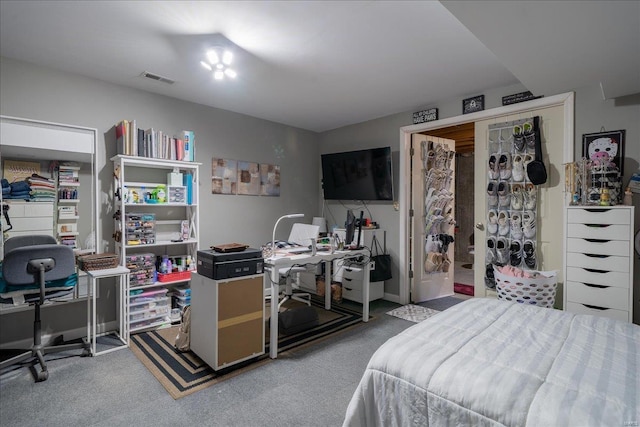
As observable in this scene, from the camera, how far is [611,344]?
51.9 inches

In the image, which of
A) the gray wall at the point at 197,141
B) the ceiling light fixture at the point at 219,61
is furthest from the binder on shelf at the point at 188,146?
the ceiling light fixture at the point at 219,61

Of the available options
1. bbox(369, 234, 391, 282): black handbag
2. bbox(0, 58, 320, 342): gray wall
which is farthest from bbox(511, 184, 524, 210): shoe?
bbox(0, 58, 320, 342): gray wall

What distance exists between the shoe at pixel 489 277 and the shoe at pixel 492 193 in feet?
2.16

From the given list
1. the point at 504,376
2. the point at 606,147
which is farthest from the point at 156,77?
the point at 606,147

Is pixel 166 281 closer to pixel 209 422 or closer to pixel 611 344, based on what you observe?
pixel 209 422

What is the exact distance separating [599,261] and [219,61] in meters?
3.29

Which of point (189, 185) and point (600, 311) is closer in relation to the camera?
point (600, 311)

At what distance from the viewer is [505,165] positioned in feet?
10.7

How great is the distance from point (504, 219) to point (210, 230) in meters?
3.32

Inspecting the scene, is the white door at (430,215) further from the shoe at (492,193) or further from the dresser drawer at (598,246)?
the dresser drawer at (598,246)

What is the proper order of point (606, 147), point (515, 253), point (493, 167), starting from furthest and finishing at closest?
point (493, 167), point (515, 253), point (606, 147)

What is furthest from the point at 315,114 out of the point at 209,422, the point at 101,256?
the point at 209,422

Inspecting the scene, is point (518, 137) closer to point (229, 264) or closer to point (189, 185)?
point (229, 264)

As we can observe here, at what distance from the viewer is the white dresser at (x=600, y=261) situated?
227 centimetres
